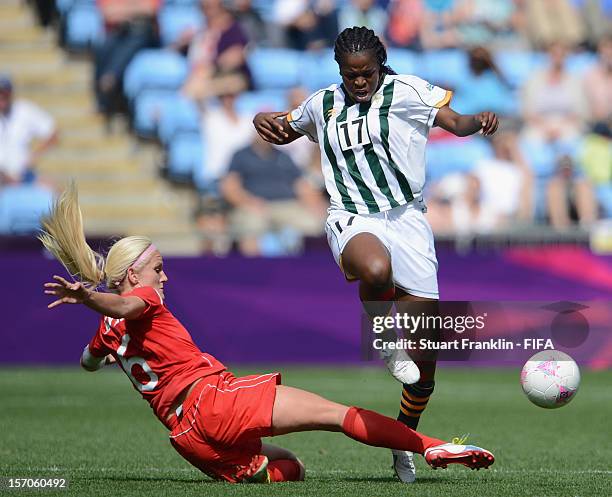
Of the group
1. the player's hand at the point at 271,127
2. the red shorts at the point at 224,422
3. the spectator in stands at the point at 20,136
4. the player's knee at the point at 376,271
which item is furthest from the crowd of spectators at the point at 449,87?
the red shorts at the point at 224,422

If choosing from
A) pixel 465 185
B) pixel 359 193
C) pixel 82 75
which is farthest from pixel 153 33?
pixel 359 193

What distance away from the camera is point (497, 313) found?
39.8 ft

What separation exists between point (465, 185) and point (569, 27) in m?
5.92

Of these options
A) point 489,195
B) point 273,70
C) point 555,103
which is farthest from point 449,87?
point 273,70

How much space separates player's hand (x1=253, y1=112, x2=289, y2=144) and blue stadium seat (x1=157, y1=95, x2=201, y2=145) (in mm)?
8951

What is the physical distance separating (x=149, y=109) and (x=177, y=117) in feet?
1.36

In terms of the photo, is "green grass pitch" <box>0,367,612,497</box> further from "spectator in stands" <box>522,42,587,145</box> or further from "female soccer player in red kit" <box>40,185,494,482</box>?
"spectator in stands" <box>522,42,587,145</box>

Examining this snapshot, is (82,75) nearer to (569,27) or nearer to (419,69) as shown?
(419,69)

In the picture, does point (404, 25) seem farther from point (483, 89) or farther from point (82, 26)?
point (82, 26)

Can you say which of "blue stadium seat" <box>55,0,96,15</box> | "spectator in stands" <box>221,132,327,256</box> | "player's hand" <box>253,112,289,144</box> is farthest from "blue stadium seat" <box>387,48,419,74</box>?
"player's hand" <box>253,112,289,144</box>

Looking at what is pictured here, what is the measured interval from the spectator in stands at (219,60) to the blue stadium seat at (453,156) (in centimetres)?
270

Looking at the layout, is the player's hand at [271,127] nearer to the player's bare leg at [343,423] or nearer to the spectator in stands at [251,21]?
the player's bare leg at [343,423]

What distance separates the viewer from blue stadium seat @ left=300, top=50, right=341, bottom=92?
16828 millimetres

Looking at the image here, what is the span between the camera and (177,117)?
15961mm
